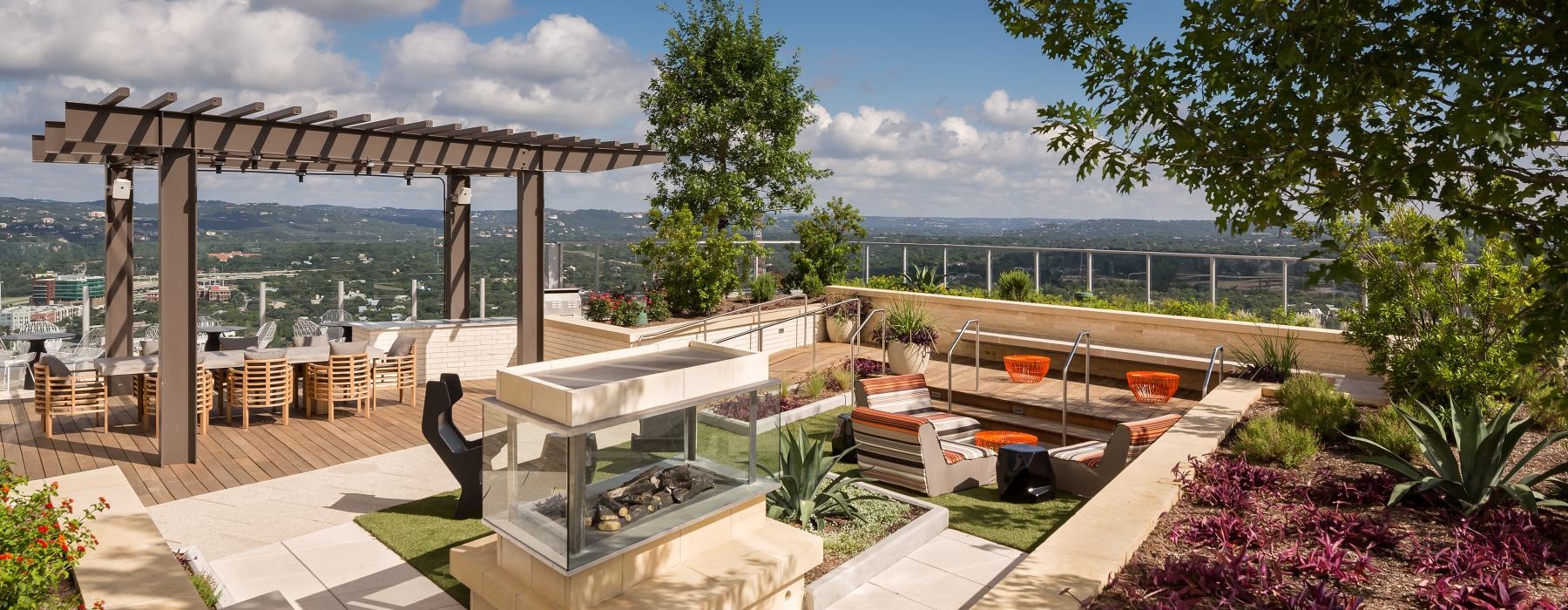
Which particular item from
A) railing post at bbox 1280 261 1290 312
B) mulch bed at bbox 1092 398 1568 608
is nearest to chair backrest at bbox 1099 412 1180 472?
mulch bed at bbox 1092 398 1568 608

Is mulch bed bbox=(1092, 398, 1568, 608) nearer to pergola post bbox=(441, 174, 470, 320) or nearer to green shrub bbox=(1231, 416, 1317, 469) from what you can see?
green shrub bbox=(1231, 416, 1317, 469)

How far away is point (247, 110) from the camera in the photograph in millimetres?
7965

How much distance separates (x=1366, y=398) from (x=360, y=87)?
2948 centimetres

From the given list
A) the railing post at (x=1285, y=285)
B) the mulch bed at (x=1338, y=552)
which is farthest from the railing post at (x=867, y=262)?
→ the mulch bed at (x=1338, y=552)

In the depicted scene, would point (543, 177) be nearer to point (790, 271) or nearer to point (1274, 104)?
point (790, 271)

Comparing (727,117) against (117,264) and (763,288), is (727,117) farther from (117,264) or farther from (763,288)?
(117,264)

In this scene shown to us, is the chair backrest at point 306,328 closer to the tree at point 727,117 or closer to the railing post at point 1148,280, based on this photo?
the tree at point 727,117

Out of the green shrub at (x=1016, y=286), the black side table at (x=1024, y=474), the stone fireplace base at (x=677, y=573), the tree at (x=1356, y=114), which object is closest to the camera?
the tree at (x=1356, y=114)

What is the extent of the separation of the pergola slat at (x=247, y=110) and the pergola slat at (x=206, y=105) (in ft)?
0.95

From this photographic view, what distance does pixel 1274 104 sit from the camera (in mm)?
2951

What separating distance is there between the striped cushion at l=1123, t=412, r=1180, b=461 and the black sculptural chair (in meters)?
4.91

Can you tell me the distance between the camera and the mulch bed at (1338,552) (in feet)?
12.1

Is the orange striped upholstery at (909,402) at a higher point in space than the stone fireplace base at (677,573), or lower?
higher

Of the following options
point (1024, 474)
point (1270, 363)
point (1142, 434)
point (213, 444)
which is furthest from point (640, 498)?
point (1270, 363)
